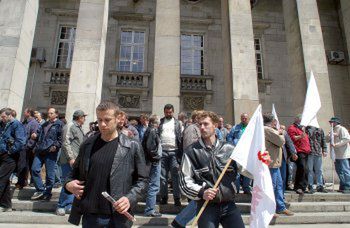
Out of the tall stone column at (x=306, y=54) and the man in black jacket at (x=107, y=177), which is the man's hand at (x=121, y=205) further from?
the tall stone column at (x=306, y=54)

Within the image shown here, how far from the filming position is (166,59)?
10328 mm

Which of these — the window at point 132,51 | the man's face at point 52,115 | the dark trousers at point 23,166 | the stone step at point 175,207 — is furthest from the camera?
the window at point 132,51

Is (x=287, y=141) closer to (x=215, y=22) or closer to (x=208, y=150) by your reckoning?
(x=208, y=150)

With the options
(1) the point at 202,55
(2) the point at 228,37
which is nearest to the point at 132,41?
(1) the point at 202,55

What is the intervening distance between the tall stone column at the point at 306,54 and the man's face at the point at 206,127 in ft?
29.5

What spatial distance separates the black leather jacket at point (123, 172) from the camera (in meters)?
2.56

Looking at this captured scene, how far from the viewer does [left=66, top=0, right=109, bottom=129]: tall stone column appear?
9.80 metres

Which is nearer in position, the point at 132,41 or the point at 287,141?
the point at 287,141

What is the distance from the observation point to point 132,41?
1631 cm

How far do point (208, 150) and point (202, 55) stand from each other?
1391 centimetres

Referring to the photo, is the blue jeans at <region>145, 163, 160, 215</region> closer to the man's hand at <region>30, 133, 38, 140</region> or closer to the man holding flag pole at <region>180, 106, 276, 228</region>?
the man holding flag pole at <region>180, 106, 276, 228</region>

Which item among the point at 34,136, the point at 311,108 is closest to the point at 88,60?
the point at 34,136

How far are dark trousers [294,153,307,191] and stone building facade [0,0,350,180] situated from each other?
2.91 meters

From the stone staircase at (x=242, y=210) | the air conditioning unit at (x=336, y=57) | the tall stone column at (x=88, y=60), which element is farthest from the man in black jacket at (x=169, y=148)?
the air conditioning unit at (x=336, y=57)
